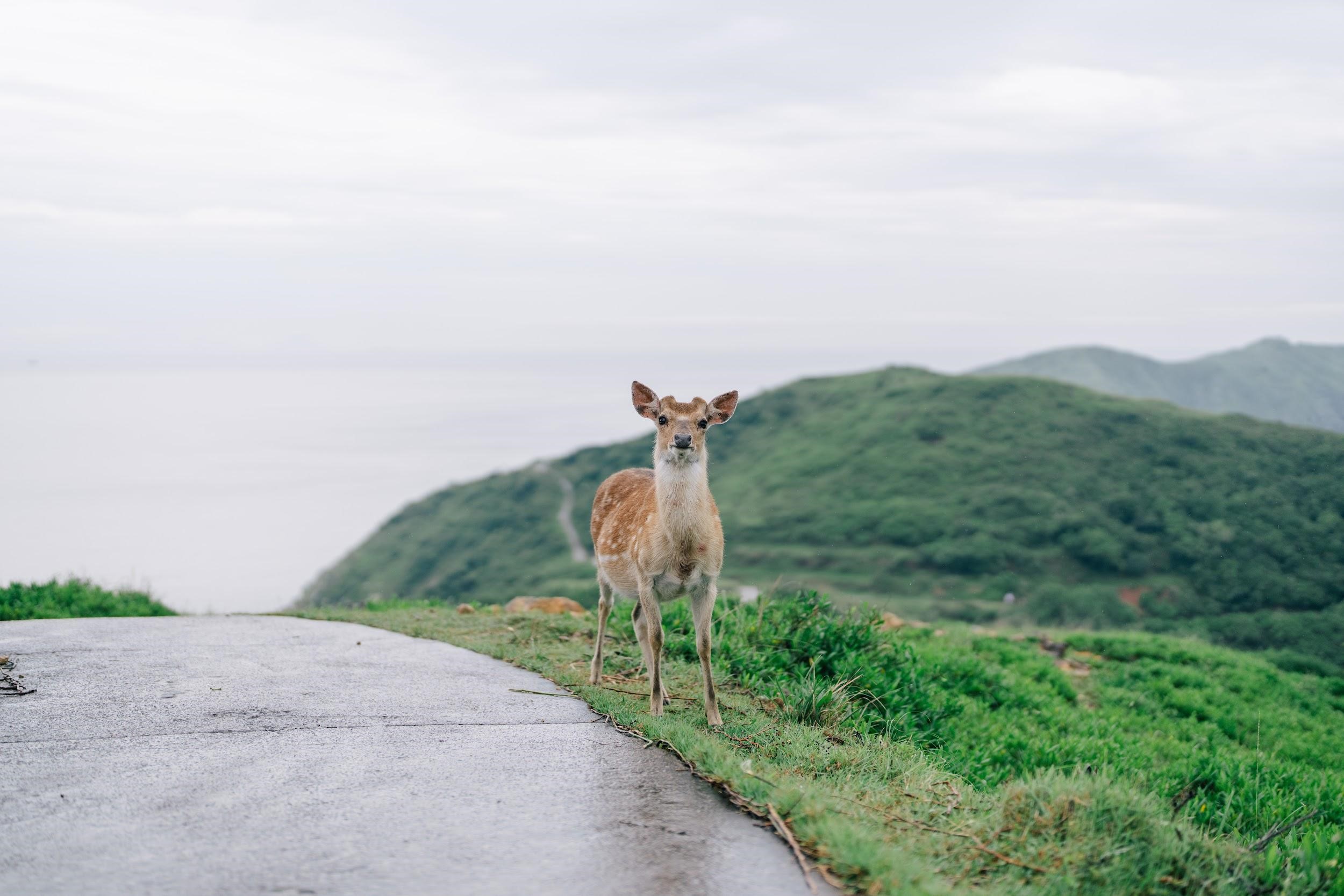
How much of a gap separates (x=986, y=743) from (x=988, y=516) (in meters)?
67.6

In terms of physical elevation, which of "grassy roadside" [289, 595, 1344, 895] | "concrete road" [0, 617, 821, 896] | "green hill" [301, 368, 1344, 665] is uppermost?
"concrete road" [0, 617, 821, 896]

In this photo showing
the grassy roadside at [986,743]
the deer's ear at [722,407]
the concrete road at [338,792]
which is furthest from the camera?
the deer's ear at [722,407]

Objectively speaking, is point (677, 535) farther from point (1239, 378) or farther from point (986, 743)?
point (1239, 378)

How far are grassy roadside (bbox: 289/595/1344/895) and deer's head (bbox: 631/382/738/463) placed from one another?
1936 mm

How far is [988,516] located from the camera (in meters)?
75.1

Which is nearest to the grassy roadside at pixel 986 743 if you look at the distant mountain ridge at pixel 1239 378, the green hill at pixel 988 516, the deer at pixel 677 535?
the deer at pixel 677 535

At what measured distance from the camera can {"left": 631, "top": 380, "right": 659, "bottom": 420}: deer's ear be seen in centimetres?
845

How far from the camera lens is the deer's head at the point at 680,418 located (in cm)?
788

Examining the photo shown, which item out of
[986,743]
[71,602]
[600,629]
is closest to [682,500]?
[600,629]

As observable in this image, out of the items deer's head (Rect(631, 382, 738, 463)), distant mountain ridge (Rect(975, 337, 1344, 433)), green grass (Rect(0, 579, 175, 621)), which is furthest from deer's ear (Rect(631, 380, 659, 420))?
distant mountain ridge (Rect(975, 337, 1344, 433))

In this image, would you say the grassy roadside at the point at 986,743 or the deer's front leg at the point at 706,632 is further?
the deer's front leg at the point at 706,632

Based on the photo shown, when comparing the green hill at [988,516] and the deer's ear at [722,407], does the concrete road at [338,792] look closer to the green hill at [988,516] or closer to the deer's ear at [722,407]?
the deer's ear at [722,407]

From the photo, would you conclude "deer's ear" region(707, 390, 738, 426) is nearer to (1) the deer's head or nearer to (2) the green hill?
(1) the deer's head

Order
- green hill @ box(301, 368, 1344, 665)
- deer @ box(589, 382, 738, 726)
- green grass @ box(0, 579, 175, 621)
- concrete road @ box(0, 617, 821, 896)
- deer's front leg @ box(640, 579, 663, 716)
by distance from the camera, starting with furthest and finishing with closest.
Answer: green hill @ box(301, 368, 1344, 665) < green grass @ box(0, 579, 175, 621) < deer @ box(589, 382, 738, 726) < deer's front leg @ box(640, 579, 663, 716) < concrete road @ box(0, 617, 821, 896)
